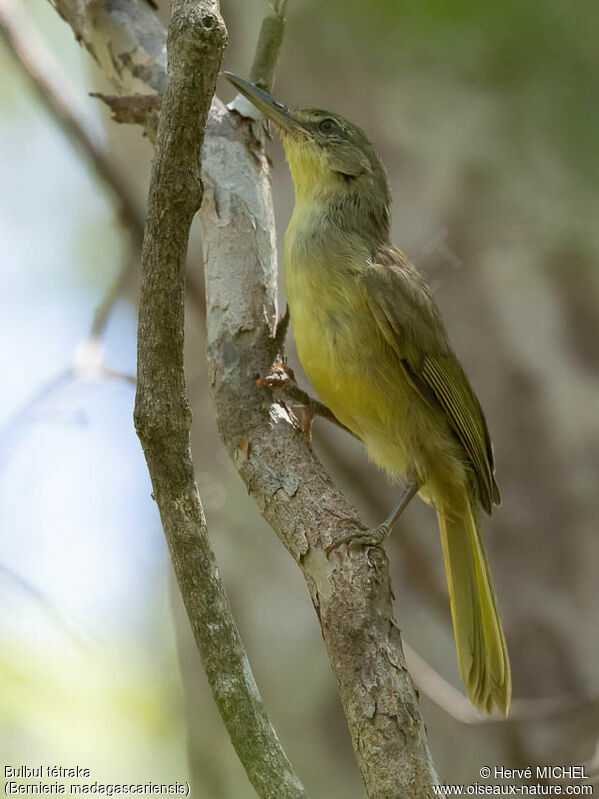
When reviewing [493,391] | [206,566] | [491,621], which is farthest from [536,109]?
[206,566]

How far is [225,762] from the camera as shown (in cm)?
395

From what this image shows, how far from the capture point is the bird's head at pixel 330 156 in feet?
12.0

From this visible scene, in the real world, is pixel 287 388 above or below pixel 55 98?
below

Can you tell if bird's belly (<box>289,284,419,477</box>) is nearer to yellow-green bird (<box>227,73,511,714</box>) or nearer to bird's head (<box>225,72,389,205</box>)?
yellow-green bird (<box>227,73,511,714</box>)

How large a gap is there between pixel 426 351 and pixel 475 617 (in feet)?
3.13

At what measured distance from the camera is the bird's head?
12.0 ft

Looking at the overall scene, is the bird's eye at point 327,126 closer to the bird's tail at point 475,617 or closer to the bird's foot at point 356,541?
the bird's tail at point 475,617

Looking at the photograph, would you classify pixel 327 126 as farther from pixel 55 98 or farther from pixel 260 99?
pixel 55 98

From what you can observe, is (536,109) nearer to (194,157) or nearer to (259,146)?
(259,146)

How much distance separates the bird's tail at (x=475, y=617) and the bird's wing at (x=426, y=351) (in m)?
A: 0.17

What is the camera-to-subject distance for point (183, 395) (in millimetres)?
2158

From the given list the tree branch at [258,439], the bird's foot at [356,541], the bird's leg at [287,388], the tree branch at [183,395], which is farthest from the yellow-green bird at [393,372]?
the tree branch at [183,395]

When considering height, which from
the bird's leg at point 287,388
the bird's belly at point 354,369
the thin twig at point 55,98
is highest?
the thin twig at point 55,98

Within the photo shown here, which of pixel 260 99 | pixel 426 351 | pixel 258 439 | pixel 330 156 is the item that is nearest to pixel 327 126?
pixel 330 156
